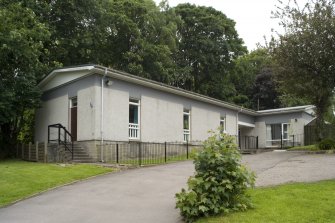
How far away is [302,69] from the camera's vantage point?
71.4ft

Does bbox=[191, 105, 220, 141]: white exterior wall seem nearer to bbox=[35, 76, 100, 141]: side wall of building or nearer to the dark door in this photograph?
the dark door

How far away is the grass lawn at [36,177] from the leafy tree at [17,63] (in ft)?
13.6

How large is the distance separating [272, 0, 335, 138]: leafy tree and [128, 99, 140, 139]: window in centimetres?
807

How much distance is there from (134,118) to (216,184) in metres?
14.9

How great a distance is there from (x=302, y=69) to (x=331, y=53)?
103 inches

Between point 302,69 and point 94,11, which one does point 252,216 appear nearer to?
point 302,69

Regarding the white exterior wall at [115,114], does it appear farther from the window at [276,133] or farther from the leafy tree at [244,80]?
the leafy tree at [244,80]

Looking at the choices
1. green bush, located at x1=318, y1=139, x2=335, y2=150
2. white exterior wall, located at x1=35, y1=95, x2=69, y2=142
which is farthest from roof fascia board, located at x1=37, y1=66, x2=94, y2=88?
green bush, located at x1=318, y1=139, x2=335, y2=150

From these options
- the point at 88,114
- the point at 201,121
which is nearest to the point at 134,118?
the point at 88,114

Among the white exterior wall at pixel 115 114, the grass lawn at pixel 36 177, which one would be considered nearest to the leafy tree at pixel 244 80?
the white exterior wall at pixel 115 114

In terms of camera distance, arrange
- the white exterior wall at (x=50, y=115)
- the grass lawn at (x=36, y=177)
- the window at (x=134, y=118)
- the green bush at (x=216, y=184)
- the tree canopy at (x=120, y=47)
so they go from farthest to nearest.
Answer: the white exterior wall at (x=50, y=115)
the window at (x=134, y=118)
the tree canopy at (x=120, y=47)
the grass lawn at (x=36, y=177)
the green bush at (x=216, y=184)

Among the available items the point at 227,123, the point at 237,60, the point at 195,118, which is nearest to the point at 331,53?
the point at 195,118

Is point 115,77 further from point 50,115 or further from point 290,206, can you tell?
point 290,206

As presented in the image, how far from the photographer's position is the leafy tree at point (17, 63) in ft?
50.1
